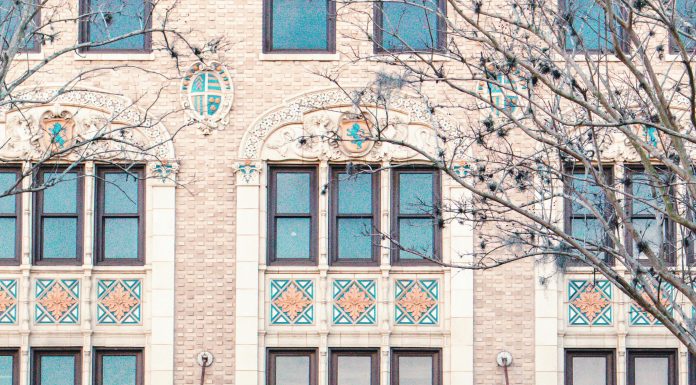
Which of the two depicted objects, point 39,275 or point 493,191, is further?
point 39,275

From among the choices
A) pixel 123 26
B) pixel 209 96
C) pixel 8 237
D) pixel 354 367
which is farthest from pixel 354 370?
pixel 123 26

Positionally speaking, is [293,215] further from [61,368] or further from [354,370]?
[61,368]

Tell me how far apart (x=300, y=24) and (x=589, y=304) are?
6.76 meters

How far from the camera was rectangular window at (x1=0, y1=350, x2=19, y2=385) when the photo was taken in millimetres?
26453

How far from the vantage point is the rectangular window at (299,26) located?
2723 centimetres

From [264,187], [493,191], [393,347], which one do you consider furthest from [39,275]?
[493,191]

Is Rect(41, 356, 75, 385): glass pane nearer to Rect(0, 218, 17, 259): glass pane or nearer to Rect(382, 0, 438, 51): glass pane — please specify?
Rect(0, 218, 17, 259): glass pane

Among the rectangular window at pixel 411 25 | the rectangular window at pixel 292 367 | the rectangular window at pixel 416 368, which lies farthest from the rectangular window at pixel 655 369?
the rectangular window at pixel 411 25

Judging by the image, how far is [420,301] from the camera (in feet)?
87.3

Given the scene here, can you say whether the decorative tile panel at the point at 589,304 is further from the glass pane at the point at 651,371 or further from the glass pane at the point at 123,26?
the glass pane at the point at 123,26

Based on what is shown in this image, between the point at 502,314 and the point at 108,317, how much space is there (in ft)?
21.2

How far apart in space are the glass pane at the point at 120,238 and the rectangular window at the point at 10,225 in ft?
4.74

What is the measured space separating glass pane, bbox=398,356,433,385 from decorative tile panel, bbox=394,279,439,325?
0.65 metres

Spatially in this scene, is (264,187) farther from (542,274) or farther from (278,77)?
(542,274)
